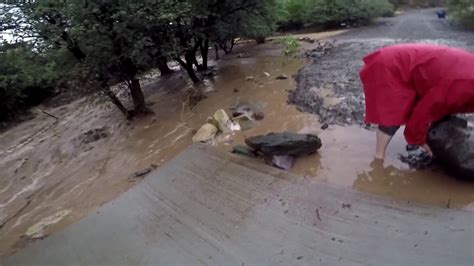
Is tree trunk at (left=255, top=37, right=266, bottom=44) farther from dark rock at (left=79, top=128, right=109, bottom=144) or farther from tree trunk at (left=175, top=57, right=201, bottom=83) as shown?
dark rock at (left=79, top=128, right=109, bottom=144)

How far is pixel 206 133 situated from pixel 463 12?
386 inches

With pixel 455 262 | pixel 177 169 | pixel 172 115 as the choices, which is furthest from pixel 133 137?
pixel 455 262

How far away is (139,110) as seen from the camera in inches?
305

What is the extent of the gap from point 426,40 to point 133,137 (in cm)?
776

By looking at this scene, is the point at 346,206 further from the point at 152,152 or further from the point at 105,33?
the point at 105,33

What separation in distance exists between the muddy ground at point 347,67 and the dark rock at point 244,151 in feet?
4.12

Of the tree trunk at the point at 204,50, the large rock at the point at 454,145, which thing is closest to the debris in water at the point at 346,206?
the large rock at the point at 454,145

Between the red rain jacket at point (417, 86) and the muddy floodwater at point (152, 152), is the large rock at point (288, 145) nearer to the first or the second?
the muddy floodwater at point (152, 152)

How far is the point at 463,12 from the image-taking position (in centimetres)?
1162

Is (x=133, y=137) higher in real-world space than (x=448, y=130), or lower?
lower

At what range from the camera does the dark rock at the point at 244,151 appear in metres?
4.66

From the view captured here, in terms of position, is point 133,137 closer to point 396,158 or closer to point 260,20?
point 396,158

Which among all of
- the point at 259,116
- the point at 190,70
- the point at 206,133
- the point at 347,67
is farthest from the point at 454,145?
the point at 190,70

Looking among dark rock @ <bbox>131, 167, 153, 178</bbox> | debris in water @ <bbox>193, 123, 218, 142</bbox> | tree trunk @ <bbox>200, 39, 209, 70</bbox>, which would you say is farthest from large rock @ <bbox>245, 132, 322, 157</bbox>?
tree trunk @ <bbox>200, 39, 209, 70</bbox>
